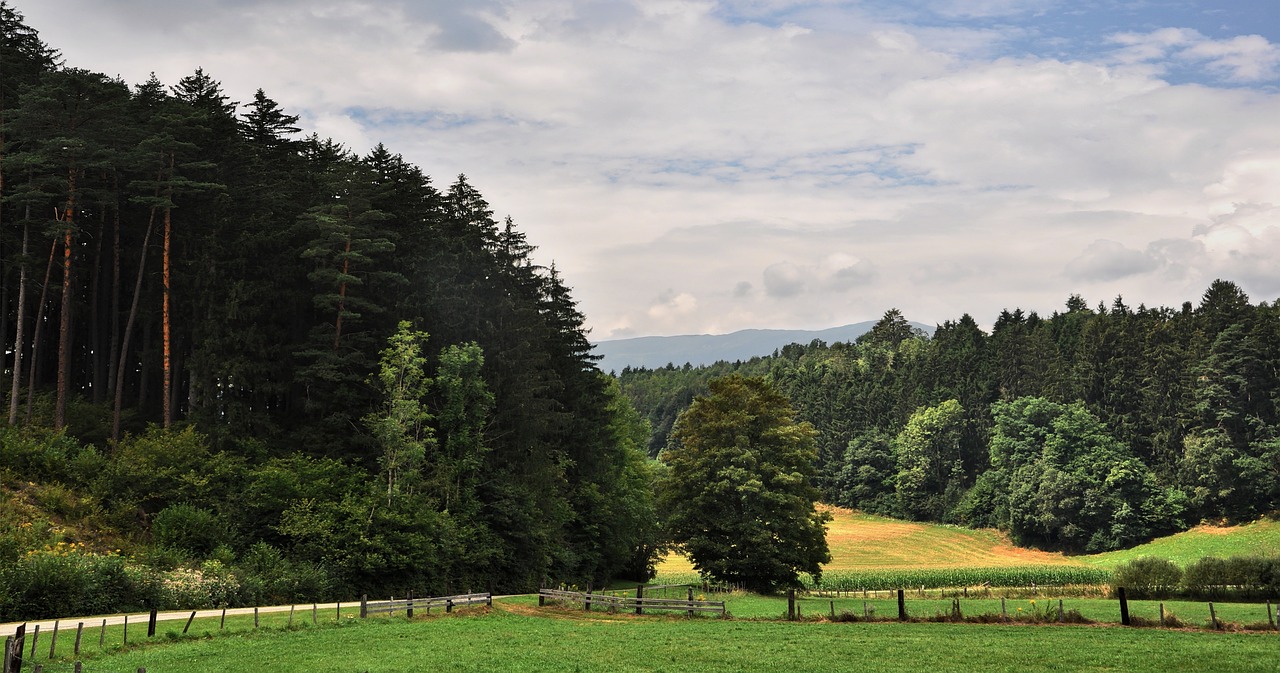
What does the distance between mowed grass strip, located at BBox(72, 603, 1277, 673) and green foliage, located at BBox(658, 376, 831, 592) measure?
2153cm

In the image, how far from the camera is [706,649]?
33.2 meters

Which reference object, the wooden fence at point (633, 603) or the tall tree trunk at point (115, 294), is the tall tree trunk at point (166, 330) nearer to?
the tall tree trunk at point (115, 294)

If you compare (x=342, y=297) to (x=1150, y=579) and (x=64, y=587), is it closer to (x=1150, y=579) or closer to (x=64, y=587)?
(x=64, y=587)

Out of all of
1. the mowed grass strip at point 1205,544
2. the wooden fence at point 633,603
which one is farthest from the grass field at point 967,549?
the wooden fence at point 633,603

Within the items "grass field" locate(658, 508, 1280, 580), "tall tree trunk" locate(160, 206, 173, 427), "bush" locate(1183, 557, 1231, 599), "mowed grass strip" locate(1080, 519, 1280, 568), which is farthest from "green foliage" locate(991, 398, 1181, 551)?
"tall tree trunk" locate(160, 206, 173, 427)

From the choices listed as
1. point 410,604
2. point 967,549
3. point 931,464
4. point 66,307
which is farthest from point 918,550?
point 66,307

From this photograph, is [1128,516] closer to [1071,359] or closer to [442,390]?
[1071,359]

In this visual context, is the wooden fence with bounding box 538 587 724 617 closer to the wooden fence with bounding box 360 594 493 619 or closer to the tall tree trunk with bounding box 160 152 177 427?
the wooden fence with bounding box 360 594 493 619

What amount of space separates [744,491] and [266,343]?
3245 cm

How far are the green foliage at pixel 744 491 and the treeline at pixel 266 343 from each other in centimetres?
1042

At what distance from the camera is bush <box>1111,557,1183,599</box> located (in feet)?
208

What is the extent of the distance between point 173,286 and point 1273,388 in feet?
387

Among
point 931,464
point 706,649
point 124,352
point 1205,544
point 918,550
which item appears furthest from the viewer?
point 931,464

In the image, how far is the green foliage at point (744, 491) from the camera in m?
62.9
